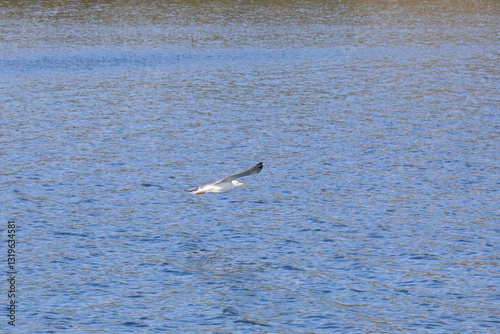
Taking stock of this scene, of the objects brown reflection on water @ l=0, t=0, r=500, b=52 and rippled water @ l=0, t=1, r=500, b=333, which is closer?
rippled water @ l=0, t=1, r=500, b=333

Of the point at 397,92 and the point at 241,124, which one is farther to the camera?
the point at 397,92

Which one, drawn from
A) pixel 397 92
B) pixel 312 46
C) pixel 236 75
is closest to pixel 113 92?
pixel 236 75

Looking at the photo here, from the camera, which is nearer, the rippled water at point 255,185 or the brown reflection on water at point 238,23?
the rippled water at point 255,185

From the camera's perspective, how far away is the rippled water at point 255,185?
25281 mm

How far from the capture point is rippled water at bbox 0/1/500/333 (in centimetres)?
2528

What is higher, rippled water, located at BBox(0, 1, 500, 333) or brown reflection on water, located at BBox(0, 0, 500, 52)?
brown reflection on water, located at BBox(0, 0, 500, 52)

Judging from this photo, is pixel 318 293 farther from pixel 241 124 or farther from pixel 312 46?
pixel 312 46

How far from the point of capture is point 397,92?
193ft

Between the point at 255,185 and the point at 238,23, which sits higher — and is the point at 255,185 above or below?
below

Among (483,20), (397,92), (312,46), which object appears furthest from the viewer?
(483,20)

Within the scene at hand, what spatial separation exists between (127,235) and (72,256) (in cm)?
278

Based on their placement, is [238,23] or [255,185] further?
[238,23]

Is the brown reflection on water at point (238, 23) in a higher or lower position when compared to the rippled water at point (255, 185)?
higher

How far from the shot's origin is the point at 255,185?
3806 centimetres
